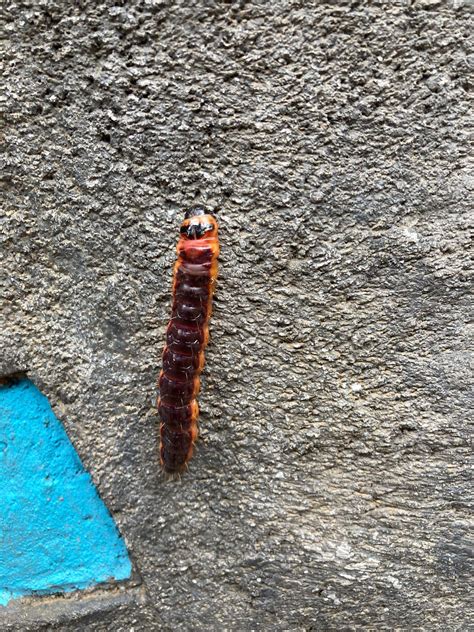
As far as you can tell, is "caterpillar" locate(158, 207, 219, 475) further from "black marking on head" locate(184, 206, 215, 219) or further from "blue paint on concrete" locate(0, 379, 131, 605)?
"blue paint on concrete" locate(0, 379, 131, 605)

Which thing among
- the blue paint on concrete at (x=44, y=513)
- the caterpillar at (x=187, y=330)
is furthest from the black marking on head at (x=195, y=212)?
the blue paint on concrete at (x=44, y=513)

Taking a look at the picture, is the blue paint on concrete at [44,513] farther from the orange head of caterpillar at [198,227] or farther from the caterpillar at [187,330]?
the orange head of caterpillar at [198,227]

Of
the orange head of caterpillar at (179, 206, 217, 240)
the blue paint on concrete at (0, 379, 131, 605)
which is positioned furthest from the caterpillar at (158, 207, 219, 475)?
the blue paint on concrete at (0, 379, 131, 605)

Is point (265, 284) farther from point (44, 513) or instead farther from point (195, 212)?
point (44, 513)

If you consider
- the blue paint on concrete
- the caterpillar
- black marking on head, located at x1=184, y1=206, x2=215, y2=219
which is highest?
black marking on head, located at x1=184, y1=206, x2=215, y2=219

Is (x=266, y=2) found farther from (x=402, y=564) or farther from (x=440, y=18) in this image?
(x=402, y=564)

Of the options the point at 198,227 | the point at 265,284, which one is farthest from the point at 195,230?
the point at 265,284
